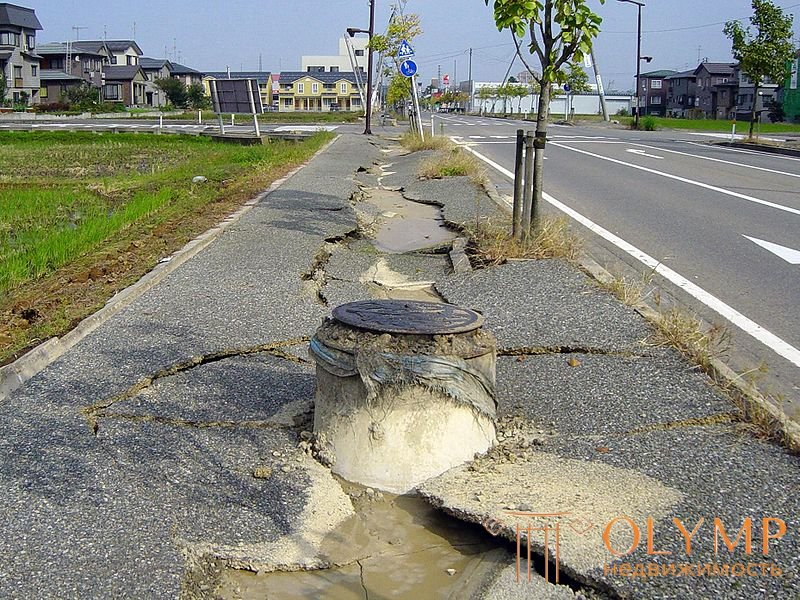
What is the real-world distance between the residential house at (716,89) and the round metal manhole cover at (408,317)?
74286 millimetres

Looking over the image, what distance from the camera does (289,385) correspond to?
4422 mm

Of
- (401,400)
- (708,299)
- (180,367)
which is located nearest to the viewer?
(401,400)

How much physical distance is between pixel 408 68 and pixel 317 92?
7709 centimetres

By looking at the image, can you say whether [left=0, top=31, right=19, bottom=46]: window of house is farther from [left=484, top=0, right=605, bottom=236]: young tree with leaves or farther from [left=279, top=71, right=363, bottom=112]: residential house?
[left=484, top=0, right=605, bottom=236]: young tree with leaves

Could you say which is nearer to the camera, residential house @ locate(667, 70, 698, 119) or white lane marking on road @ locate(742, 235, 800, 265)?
white lane marking on road @ locate(742, 235, 800, 265)

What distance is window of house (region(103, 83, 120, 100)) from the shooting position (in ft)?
263

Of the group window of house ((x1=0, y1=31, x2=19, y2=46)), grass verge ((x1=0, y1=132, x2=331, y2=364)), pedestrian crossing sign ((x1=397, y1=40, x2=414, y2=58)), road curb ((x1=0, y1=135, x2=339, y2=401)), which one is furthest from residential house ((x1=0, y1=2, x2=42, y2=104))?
road curb ((x1=0, y1=135, x2=339, y2=401))

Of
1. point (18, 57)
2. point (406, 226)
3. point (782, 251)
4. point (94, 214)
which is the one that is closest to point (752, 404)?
point (782, 251)

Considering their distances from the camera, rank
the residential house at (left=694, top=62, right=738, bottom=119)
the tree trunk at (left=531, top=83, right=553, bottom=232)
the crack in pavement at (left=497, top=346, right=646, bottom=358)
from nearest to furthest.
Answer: the crack in pavement at (left=497, top=346, right=646, bottom=358) → the tree trunk at (left=531, top=83, right=553, bottom=232) → the residential house at (left=694, top=62, right=738, bottom=119)

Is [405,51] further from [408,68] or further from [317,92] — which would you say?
[317,92]

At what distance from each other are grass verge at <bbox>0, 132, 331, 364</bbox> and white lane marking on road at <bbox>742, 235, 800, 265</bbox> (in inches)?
219

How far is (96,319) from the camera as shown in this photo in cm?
543

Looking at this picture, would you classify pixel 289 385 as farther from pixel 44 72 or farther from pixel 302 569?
pixel 44 72

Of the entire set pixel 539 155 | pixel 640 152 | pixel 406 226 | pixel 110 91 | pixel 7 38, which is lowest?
pixel 406 226
